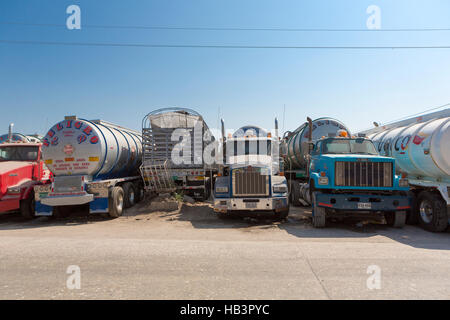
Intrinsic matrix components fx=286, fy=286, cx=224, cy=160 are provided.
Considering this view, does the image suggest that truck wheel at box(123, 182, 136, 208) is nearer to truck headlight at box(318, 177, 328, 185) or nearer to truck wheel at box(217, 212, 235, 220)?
truck wheel at box(217, 212, 235, 220)

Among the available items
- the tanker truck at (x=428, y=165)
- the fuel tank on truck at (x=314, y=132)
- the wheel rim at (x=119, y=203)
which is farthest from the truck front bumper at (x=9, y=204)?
the tanker truck at (x=428, y=165)

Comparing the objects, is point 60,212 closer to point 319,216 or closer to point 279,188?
point 279,188

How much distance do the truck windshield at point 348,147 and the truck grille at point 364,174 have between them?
1.06 metres

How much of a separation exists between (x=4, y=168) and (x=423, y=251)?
41.6ft

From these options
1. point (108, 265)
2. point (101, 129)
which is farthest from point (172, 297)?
point (101, 129)

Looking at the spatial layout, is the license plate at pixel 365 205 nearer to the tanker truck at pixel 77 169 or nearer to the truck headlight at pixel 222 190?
the truck headlight at pixel 222 190

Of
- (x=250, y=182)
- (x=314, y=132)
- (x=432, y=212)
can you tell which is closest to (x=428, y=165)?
(x=432, y=212)

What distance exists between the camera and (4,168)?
1007 cm

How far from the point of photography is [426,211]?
328 inches

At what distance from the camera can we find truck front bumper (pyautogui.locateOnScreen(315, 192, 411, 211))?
8008 millimetres

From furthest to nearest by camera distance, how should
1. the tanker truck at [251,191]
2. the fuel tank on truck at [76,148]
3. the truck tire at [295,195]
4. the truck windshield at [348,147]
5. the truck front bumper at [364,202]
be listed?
the truck tire at [295,195]
the fuel tank on truck at [76,148]
the truck windshield at [348,147]
the tanker truck at [251,191]
the truck front bumper at [364,202]

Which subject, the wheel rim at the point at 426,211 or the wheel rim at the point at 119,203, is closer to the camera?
the wheel rim at the point at 426,211

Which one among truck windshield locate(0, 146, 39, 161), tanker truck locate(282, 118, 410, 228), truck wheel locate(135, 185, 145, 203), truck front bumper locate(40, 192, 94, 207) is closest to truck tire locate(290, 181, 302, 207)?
tanker truck locate(282, 118, 410, 228)

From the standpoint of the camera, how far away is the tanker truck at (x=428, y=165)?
7680mm
